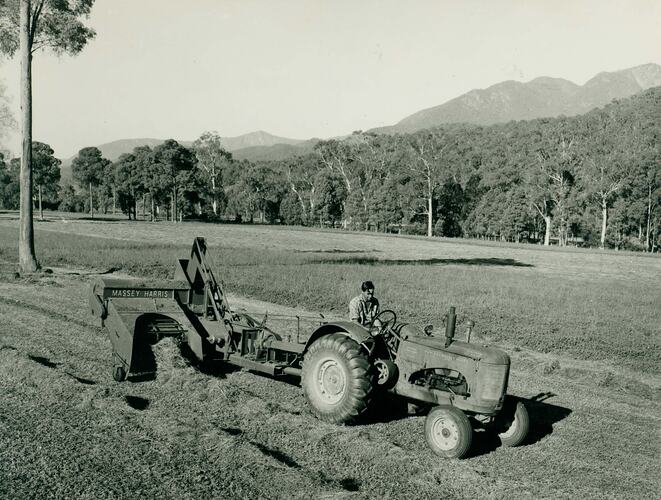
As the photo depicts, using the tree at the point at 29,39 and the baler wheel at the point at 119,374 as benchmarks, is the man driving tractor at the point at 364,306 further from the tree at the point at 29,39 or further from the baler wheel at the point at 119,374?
→ the tree at the point at 29,39

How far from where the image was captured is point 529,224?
80562 mm

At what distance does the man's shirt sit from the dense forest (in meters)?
67.2

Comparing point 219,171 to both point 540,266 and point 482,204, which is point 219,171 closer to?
point 482,204

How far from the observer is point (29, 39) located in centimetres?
2272

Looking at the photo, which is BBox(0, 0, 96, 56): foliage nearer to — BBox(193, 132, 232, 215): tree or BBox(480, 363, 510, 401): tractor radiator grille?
BBox(480, 363, 510, 401): tractor radiator grille

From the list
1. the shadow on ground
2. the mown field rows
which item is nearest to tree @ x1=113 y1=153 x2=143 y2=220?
the mown field rows

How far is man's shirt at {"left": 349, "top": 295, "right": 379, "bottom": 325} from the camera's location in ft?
27.9

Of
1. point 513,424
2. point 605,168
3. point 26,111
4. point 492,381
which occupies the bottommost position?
point 513,424

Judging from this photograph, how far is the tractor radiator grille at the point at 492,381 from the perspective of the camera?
6.61 m

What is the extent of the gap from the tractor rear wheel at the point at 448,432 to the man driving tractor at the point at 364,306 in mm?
2039

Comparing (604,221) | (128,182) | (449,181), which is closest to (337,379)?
(604,221)

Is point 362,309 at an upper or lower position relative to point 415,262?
upper

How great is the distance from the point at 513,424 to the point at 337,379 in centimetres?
221

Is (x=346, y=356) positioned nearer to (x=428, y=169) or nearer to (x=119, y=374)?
(x=119, y=374)
